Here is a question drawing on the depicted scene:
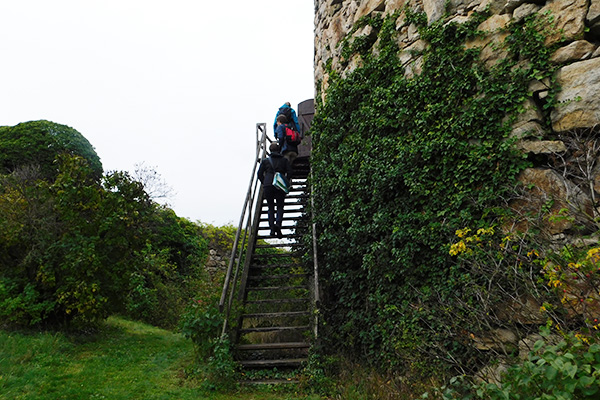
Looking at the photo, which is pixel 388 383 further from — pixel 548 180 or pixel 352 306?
pixel 548 180

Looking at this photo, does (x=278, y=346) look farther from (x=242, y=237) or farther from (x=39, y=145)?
(x=39, y=145)

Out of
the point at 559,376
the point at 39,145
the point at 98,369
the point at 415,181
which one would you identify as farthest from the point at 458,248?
the point at 39,145

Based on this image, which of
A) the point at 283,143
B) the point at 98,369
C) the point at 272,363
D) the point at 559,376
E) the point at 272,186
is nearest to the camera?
the point at 559,376

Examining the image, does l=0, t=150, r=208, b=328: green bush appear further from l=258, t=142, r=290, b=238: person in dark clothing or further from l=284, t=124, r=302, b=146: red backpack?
l=284, t=124, r=302, b=146: red backpack

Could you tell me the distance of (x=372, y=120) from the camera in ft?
16.8

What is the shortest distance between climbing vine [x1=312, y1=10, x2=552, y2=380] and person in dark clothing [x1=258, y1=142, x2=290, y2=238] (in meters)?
1.31

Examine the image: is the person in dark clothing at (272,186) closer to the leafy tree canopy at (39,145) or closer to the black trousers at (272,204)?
the black trousers at (272,204)

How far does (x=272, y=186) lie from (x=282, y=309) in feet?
8.40

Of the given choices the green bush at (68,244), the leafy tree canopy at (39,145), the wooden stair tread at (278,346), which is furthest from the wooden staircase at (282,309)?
the leafy tree canopy at (39,145)

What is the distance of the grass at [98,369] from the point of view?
4398 millimetres

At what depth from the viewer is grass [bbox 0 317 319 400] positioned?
4398 millimetres

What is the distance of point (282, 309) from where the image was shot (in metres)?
7.68

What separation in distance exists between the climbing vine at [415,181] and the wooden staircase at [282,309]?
0.57 m

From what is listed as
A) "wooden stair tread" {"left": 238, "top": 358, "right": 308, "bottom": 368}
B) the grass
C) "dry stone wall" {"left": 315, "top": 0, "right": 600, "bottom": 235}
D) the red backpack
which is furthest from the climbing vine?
the red backpack
